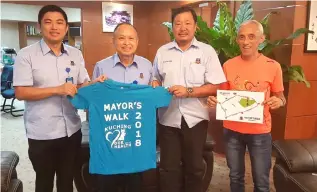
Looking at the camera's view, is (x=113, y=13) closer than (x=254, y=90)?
No

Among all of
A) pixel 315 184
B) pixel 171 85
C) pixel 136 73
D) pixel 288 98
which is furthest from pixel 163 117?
pixel 288 98

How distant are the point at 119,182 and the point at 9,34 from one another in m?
8.37

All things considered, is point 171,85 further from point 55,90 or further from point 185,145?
point 55,90

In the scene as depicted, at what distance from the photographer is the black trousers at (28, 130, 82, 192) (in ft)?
5.06

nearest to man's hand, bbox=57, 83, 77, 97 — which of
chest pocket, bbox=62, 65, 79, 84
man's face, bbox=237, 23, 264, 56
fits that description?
chest pocket, bbox=62, 65, 79, 84

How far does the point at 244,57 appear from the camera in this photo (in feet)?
5.64

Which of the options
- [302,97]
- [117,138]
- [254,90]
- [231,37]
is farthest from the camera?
[302,97]

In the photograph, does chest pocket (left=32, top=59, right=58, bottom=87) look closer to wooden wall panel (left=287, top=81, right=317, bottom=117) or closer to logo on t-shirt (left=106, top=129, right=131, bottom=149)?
logo on t-shirt (left=106, top=129, right=131, bottom=149)

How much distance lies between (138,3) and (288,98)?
429 centimetres

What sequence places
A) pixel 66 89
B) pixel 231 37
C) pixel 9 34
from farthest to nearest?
pixel 9 34 → pixel 231 37 → pixel 66 89

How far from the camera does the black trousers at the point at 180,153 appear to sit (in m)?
1.68

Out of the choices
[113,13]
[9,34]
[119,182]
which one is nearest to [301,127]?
[119,182]

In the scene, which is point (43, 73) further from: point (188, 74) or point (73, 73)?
point (188, 74)

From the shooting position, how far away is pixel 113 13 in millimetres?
6137
